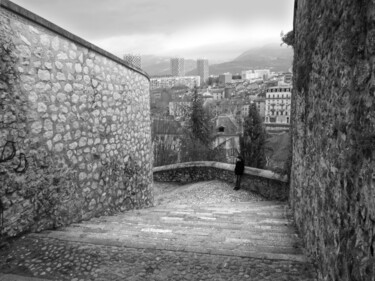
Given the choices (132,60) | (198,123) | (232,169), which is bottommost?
(232,169)

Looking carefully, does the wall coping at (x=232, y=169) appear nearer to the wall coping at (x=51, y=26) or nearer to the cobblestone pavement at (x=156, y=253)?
the cobblestone pavement at (x=156, y=253)

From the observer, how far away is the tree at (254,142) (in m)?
21.2

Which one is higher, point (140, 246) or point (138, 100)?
point (138, 100)

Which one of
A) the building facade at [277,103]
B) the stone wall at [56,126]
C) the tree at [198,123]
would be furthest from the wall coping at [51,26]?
the building facade at [277,103]

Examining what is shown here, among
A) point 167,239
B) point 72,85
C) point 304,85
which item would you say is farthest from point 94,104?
point 304,85

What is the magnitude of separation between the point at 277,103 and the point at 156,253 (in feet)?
310

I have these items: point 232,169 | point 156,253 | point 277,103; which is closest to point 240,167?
point 232,169

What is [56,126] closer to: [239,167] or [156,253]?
[156,253]

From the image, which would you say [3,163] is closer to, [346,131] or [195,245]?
[195,245]

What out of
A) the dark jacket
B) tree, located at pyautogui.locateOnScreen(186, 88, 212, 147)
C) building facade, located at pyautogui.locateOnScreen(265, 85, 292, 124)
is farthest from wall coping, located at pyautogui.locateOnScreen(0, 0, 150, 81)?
building facade, located at pyautogui.locateOnScreen(265, 85, 292, 124)

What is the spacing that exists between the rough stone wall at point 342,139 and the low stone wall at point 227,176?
245 inches

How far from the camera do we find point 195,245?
13.7 feet

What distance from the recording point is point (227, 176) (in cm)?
1480

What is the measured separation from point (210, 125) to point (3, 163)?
2684cm
